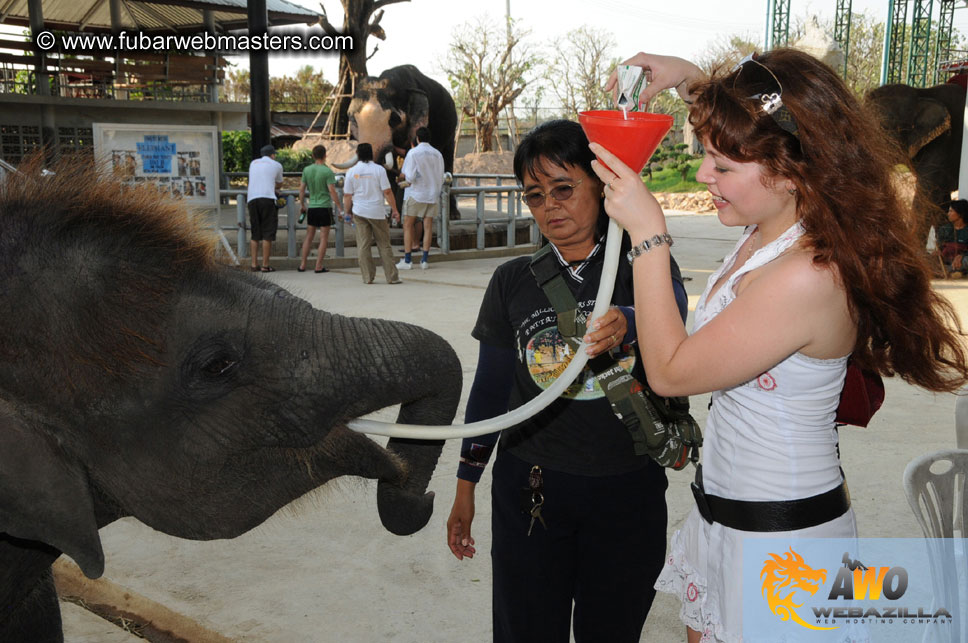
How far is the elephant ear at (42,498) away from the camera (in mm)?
1726

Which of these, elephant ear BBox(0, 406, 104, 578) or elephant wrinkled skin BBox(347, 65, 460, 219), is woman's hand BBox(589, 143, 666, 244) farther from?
elephant wrinkled skin BBox(347, 65, 460, 219)

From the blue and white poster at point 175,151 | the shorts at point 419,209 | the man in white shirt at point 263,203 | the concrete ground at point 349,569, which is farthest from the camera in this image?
the shorts at point 419,209

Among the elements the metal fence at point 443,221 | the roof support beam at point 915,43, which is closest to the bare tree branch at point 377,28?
the metal fence at point 443,221

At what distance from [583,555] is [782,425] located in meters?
0.83

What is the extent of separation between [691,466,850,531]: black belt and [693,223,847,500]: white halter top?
1cm

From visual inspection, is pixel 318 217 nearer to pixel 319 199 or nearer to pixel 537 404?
pixel 319 199

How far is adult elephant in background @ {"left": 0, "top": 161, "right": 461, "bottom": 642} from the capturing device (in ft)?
6.13

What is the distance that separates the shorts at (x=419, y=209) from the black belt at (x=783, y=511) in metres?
11.4

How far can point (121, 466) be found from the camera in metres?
1.95

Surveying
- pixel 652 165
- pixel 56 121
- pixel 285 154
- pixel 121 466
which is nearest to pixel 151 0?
pixel 56 121

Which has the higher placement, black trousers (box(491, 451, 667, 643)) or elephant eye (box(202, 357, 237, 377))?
elephant eye (box(202, 357, 237, 377))

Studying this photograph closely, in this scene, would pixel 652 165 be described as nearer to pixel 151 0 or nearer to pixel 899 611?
pixel 151 0

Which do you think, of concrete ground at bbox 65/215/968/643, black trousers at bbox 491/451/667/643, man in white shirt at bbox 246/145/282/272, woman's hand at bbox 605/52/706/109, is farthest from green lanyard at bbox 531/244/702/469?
man in white shirt at bbox 246/145/282/272

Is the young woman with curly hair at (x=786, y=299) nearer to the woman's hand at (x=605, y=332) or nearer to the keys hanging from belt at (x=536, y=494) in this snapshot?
the woman's hand at (x=605, y=332)
